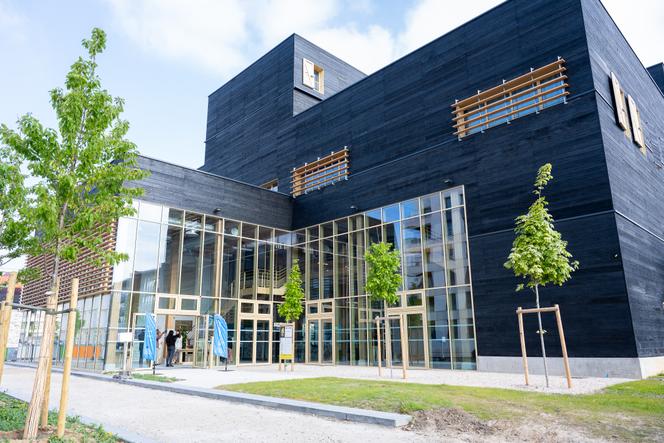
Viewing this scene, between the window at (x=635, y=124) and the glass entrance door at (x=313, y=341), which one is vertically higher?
the window at (x=635, y=124)

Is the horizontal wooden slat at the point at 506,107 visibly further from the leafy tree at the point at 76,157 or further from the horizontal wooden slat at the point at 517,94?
the leafy tree at the point at 76,157

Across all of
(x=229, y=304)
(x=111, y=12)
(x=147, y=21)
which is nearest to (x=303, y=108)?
(x=229, y=304)

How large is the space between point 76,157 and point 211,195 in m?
15.2

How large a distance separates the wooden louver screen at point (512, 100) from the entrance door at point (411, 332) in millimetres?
6963

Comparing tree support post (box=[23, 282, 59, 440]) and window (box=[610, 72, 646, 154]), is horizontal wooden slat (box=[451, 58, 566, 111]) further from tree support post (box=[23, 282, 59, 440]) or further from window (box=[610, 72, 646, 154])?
tree support post (box=[23, 282, 59, 440])

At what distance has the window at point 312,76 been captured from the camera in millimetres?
29688

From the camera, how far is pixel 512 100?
1814cm

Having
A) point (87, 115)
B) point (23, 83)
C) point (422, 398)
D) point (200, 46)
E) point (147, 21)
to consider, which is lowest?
point (422, 398)

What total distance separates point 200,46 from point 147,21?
4371 mm

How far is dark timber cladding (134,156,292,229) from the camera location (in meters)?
20.5

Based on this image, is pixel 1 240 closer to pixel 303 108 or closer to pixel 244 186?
pixel 244 186

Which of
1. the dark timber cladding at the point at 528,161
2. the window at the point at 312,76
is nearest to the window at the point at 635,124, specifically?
the dark timber cladding at the point at 528,161

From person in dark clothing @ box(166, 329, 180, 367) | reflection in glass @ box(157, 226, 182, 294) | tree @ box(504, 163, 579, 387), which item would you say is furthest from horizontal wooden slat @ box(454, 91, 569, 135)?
person in dark clothing @ box(166, 329, 180, 367)

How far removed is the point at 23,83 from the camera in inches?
423
